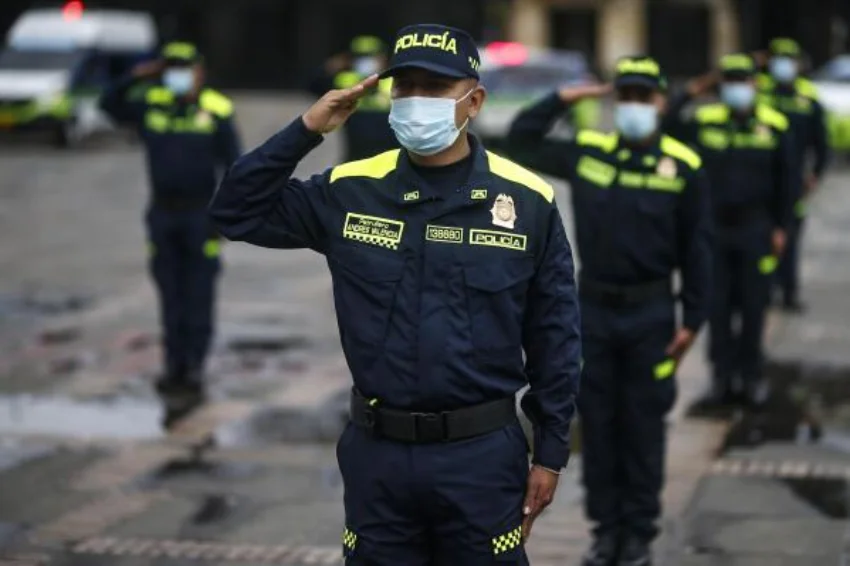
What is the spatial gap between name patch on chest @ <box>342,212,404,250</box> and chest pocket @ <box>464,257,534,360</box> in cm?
21

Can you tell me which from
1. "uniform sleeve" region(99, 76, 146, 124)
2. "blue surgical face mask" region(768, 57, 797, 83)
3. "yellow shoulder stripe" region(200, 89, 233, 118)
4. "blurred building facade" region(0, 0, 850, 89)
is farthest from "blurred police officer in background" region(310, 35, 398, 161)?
"blurred building facade" region(0, 0, 850, 89)

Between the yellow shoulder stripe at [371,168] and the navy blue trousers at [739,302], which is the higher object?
the yellow shoulder stripe at [371,168]

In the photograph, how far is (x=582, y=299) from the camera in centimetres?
647

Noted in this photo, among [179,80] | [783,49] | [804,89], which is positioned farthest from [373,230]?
[804,89]

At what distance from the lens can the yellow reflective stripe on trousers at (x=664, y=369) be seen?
6.34 metres

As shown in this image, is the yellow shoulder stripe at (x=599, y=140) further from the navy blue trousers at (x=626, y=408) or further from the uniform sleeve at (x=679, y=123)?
the uniform sleeve at (x=679, y=123)

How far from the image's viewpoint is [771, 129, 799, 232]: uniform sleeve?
30.2ft

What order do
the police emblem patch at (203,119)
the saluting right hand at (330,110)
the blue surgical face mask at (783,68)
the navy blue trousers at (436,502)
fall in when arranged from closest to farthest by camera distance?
the navy blue trousers at (436,502) → the saluting right hand at (330,110) → the police emblem patch at (203,119) → the blue surgical face mask at (783,68)

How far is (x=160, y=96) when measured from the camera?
32.4ft

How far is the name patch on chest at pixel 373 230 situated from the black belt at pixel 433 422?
431 millimetres

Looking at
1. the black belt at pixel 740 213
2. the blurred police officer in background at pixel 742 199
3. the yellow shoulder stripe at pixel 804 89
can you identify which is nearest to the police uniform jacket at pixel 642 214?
the blurred police officer in background at pixel 742 199

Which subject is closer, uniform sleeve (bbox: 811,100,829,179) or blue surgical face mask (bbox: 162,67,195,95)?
blue surgical face mask (bbox: 162,67,195,95)

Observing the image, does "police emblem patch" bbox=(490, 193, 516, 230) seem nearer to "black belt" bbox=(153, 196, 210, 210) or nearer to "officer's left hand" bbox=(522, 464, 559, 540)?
"officer's left hand" bbox=(522, 464, 559, 540)

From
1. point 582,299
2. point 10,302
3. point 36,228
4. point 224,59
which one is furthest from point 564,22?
point 582,299
